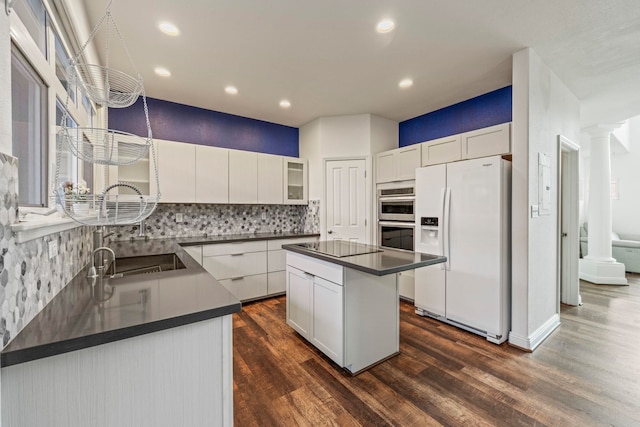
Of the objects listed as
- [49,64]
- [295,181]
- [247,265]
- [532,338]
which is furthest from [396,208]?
[49,64]

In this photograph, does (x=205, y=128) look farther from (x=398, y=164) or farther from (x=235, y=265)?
(x=398, y=164)

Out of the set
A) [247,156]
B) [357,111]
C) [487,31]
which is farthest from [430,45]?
[247,156]

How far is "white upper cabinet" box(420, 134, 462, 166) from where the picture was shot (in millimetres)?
3180

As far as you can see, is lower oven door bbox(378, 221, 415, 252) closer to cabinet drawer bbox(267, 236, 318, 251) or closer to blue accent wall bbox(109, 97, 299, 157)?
cabinet drawer bbox(267, 236, 318, 251)

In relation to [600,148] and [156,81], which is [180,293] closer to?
[156,81]

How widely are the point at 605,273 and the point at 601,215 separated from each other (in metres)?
0.97

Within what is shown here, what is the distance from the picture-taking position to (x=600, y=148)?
4.65 metres

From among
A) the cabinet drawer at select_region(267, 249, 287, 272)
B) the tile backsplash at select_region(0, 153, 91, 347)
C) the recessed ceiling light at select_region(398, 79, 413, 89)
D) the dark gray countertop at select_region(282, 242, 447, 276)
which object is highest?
the recessed ceiling light at select_region(398, 79, 413, 89)

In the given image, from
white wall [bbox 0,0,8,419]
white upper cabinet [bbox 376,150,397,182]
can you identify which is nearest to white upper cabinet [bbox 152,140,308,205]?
white upper cabinet [bbox 376,150,397,182]

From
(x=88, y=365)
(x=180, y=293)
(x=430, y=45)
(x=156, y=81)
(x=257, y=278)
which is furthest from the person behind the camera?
(x=257, y=278)

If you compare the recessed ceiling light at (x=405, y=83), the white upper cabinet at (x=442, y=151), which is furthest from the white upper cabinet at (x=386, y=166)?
the recessed ceiling light at (x=405, y=83)

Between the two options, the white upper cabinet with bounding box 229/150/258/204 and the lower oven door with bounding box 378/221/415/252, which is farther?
the white upper cabinet with bounding box 229/150/258/204

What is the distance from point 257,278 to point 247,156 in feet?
5.70

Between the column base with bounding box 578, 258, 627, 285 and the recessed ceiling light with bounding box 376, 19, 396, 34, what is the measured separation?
15.9 ft
